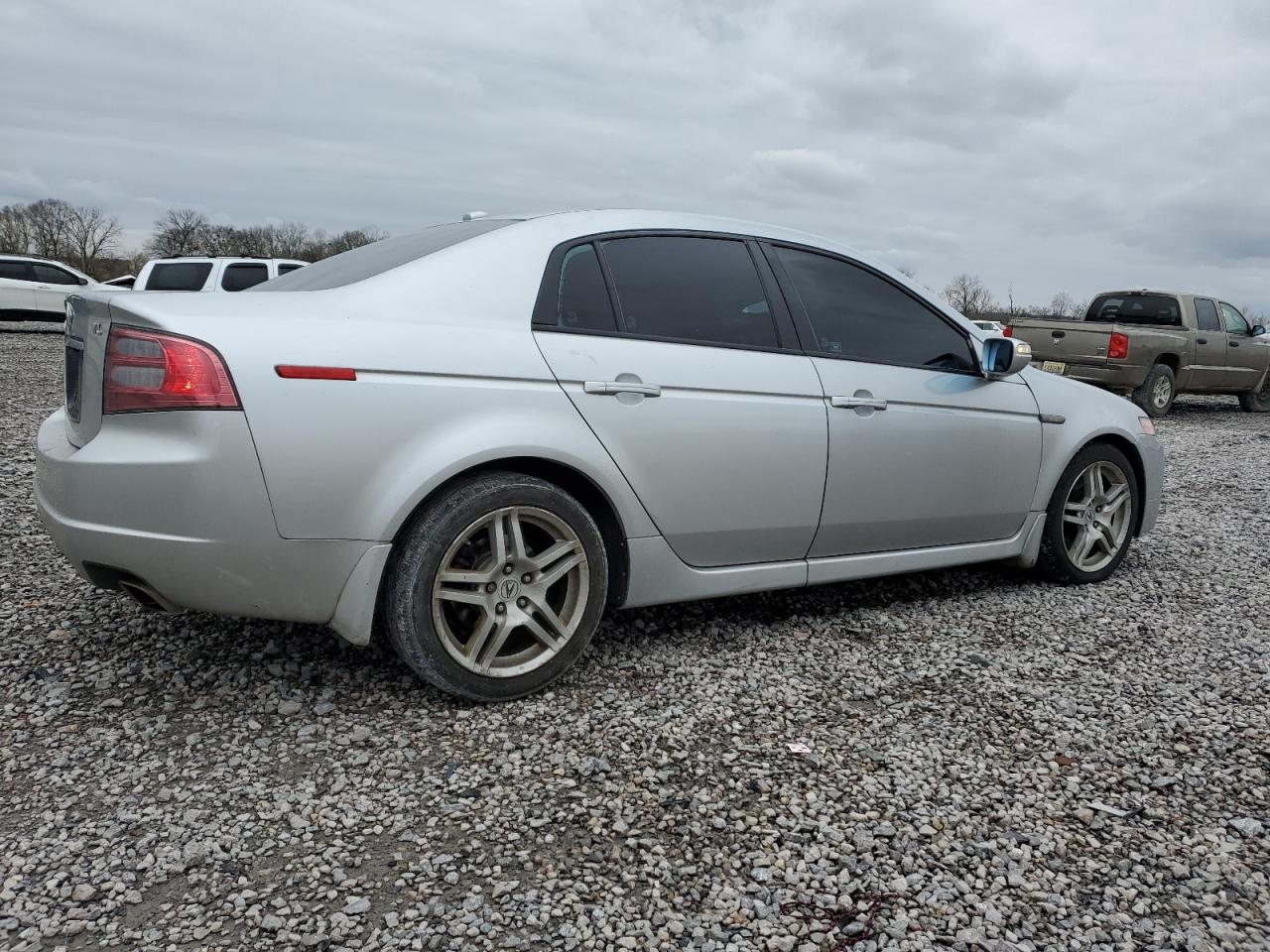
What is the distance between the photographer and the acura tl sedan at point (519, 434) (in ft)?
8.93

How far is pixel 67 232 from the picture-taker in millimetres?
71250

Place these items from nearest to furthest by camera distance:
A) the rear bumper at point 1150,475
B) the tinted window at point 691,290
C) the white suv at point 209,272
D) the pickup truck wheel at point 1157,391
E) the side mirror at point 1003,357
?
the tinted window at point 691,290
the side mirror at point 1003,357
the rear bumper at point 1150,475
the pickup truck wheel at point 1157,391
the white suv at point 209,272

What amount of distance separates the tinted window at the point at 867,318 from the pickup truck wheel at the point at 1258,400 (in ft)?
48.5

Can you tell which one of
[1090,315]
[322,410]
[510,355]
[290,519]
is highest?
[1090,315]

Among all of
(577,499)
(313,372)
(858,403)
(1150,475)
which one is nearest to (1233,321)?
(1150,475)

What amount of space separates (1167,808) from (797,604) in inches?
71.2

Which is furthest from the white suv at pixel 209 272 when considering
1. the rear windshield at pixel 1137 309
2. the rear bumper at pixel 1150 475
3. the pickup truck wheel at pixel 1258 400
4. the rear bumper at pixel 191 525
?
the pickup truck wheel at pixel 1258 400

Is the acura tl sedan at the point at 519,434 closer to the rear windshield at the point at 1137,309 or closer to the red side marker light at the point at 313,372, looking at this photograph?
the red side marker light at the point at 313,372

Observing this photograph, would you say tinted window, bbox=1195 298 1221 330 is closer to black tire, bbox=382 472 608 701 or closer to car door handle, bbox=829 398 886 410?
car door handle, bbox=829 398 886 410

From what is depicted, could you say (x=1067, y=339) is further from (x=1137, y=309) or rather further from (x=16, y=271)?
(x=16, y=271)

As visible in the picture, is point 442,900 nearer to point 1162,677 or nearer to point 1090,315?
point 1162,677

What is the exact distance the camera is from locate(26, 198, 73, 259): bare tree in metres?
66.2

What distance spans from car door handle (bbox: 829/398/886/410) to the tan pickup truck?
10422mm

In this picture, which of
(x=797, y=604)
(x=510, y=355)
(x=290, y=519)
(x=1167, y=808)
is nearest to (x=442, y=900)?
(x=290, y=519)
